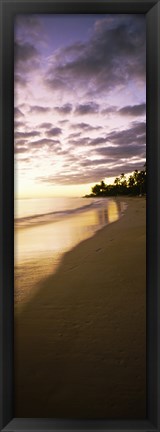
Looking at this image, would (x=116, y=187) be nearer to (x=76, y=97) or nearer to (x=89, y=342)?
(x=76, y=97)

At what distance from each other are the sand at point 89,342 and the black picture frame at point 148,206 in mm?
69

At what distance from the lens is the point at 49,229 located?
1.27 m

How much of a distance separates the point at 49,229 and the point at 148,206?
1.68 feet

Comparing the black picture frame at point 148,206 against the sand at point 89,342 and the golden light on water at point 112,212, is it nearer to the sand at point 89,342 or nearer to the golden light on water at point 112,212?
the sand at point 89,342

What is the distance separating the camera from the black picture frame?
0.93 m

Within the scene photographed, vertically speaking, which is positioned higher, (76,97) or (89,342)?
(76,97)

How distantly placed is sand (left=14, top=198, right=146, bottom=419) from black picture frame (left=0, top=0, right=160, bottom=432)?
0.23ft

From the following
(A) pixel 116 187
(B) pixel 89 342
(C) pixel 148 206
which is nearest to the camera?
(C) pixel 148 206

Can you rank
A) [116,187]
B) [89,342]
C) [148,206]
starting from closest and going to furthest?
[148,206] < [89,342] < [116,187]

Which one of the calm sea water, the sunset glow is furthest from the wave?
the sunset glow

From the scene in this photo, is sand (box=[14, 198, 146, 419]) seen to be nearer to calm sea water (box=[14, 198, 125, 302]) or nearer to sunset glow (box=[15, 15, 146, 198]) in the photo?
calm sea water (box=[14, 198, 125, 302])

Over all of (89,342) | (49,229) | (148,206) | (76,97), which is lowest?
(89,342)

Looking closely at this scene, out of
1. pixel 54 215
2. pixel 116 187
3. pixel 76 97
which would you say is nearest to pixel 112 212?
pixel 116 187

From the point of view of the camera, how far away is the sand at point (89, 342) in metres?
1.05
